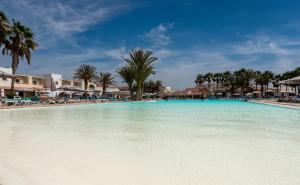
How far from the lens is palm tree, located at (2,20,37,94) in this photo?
29859 millimetres

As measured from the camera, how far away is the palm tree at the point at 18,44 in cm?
2986

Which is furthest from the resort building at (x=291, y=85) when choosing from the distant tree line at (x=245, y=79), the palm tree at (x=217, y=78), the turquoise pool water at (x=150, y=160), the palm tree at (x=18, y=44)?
the palm tree at (x=18, y=44)

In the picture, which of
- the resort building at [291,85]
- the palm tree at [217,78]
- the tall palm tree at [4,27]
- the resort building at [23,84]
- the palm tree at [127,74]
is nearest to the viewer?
the tall palm tree at [4,27]

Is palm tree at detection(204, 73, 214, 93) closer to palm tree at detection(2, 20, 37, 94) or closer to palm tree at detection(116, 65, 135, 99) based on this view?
palm tree at detection(116, 65, 135, 99)

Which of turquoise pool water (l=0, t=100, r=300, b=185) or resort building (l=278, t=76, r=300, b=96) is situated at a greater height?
resort building (l=278, t=76, r=300, b=96)

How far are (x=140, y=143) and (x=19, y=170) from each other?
9.68ft

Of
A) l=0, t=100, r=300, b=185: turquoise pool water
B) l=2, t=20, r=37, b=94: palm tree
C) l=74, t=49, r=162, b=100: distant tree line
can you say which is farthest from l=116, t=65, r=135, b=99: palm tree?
l=0, t=100, r=300, b=185: turquoise pool water

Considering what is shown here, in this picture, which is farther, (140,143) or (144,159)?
(140,143)

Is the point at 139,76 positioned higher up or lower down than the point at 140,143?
higher up

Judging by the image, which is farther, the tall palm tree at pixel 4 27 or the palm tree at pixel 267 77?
the palm tree at pixel 267 77

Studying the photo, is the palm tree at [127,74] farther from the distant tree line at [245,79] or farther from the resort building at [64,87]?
the distant tree line at [245,79]

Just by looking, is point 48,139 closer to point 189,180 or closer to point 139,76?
point 189,180

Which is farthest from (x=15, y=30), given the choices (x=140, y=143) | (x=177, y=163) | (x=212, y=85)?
(x=212, y=85)

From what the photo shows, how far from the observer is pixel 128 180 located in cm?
360
